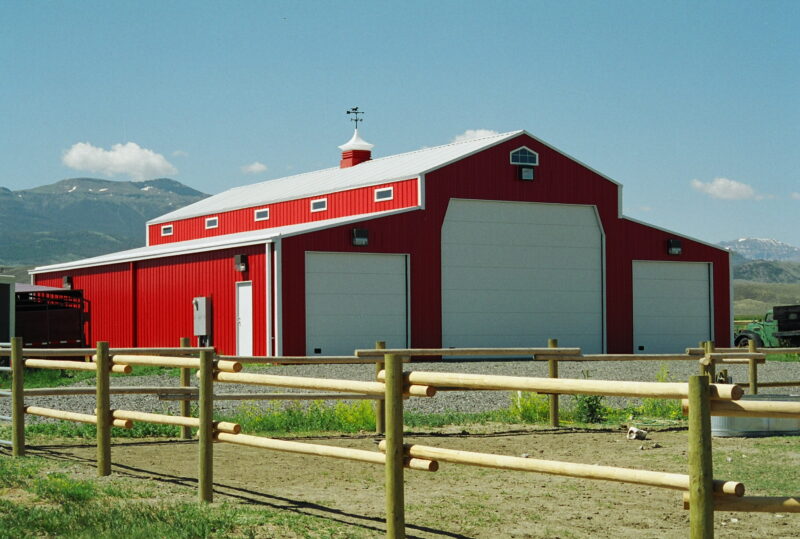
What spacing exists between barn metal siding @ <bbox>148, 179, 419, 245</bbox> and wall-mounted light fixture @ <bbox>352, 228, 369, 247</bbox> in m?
2.87

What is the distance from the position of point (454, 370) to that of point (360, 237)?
5.37 metres

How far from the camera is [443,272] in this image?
106 ft

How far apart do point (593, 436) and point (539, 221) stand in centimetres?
2053

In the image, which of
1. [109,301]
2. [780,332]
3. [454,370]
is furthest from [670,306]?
[109,301]

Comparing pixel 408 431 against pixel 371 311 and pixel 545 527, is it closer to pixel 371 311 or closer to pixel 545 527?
pixel 545 527

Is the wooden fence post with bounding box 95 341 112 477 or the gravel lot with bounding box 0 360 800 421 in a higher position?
the wooden fence post with bounding box 95 341 112 477

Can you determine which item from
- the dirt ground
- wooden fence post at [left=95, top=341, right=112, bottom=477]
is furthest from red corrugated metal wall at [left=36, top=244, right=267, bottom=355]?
wooden fence post at [left=95, top=341, right=112, bottom=477]

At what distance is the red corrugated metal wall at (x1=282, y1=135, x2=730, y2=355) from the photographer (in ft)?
97.5

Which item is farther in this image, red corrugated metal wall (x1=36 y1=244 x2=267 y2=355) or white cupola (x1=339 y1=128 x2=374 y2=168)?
white cupola (x1=339 y1=128 x2=374 y2=168)

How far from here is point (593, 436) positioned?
14.1 meters

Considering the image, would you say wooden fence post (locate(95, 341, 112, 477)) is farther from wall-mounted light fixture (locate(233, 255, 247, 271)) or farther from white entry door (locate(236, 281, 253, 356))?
wall-mounted light fixture (locate(233, 255, 247, 271))

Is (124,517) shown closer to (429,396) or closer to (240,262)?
(429,396)

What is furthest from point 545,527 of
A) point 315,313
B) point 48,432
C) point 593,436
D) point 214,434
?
point 315,313

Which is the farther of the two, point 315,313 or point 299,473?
point 315,313
